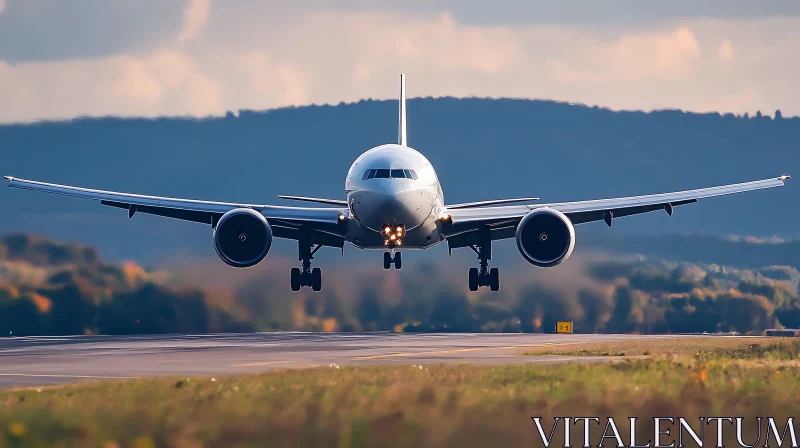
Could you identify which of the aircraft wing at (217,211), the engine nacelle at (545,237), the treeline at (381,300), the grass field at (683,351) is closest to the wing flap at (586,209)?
the engine nacelle at (545,237)

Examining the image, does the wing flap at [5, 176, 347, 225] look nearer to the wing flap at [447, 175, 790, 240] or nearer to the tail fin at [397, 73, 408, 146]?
the wing flap at [447, 175, 790, 240]

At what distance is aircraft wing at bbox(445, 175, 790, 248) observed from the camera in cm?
5819

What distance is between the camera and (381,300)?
81.6 m

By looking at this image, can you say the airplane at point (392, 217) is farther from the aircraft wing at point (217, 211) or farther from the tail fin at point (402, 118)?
the tail fin at point (402, 118)

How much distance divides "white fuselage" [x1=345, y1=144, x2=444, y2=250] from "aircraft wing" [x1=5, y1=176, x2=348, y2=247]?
2471 mm

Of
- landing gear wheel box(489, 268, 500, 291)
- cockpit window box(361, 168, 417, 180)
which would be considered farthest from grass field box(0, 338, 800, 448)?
landing gear wheel box(489, 268, 500, 291)

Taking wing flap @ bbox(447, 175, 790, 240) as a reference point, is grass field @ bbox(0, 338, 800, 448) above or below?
below

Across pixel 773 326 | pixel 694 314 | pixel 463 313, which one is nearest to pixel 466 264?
pixel 463 313

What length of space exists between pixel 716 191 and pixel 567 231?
34.5ft

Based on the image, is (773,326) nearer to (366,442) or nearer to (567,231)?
(567,231)

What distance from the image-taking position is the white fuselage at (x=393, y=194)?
52531mm

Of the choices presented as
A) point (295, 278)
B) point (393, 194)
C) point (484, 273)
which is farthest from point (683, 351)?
point (295, 278)

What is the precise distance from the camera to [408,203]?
52.8 m

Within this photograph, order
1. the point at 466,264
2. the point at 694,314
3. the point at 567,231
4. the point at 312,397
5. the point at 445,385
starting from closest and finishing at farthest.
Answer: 1. the point at 312,397
2. the point at 445,385
3. the point at 567,231
4. the point at 466,264
5. the point at 694,314
